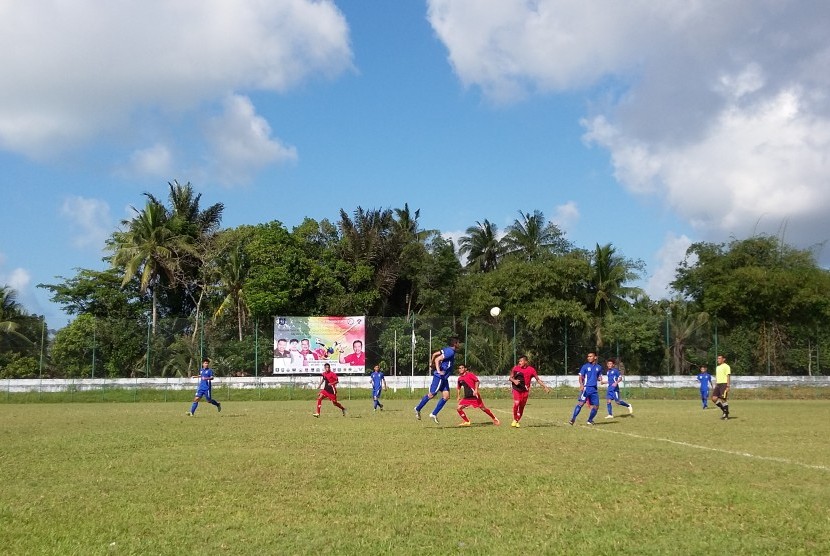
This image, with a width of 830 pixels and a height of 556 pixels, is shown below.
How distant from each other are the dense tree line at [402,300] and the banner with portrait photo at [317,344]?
3.10ft

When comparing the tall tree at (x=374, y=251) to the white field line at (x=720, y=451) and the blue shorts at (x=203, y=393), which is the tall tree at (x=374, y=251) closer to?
the blue shorts at (x=203, y=393)

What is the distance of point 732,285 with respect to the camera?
4928cm

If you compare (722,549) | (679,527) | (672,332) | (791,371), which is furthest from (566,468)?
(791,371)

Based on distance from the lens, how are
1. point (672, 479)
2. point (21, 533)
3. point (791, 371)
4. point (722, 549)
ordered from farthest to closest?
point (791, 371), point (672, 479), point (21, 533), point (722, 549)

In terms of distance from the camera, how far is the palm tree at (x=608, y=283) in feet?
162

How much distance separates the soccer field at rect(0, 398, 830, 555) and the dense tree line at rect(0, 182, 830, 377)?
25086 millimetres

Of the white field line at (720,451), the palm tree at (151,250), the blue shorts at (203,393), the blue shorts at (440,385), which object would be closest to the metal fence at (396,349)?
the palm tree at (151,250)

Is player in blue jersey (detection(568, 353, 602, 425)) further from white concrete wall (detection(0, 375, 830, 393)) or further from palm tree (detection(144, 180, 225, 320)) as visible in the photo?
palm tree (detection(144, 180, 225, 320))

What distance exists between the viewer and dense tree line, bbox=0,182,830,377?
1588 inches

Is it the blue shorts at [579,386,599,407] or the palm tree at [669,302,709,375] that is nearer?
the blue shorts at [579,386,599,407]

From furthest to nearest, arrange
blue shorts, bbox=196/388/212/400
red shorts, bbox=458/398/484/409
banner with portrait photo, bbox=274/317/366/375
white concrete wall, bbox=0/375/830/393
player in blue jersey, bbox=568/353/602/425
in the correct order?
banner with portrait photo, bbox=274/317/366/375, white concrete wall, bbox=0/375/830/393, blue shorts, bbox=196/388/212/400, player in blue jersey, bbox=568/353/602/425, red shorts, bbox=458/398/484/409

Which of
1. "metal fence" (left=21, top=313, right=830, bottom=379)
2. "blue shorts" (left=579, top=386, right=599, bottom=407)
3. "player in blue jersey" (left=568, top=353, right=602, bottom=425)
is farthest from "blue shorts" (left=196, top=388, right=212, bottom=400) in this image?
"metal fence" (left=21, top=313, right=830, bottom=379)

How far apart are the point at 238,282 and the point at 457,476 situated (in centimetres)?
4006

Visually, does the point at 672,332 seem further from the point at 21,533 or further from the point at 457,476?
the point at 21,533
